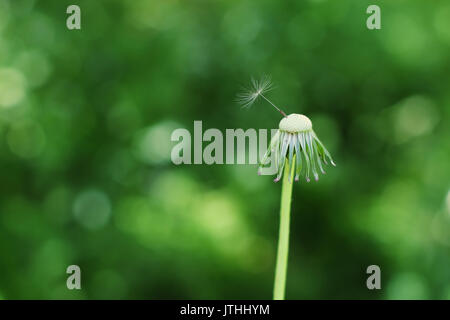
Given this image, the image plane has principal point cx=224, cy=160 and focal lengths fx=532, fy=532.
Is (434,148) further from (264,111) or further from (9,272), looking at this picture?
(9,272)

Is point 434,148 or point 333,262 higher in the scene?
point 434,148

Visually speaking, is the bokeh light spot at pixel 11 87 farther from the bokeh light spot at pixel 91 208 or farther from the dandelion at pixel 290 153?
the dandelion at pixel 290 153

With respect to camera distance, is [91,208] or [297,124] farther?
[91,208]

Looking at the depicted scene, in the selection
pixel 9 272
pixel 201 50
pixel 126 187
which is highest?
pixel 201 50

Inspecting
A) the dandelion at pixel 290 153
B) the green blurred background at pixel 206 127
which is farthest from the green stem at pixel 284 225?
the green blurred background at pixel 206 127

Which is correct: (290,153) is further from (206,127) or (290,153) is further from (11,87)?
(11,87)

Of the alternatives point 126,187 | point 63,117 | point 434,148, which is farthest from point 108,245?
point 434,148

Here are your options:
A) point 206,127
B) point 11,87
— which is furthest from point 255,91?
point 11,87

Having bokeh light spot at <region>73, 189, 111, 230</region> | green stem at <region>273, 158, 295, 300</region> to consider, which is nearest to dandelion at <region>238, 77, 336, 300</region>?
green stem at <region>273, 158, 295, 300</region>
